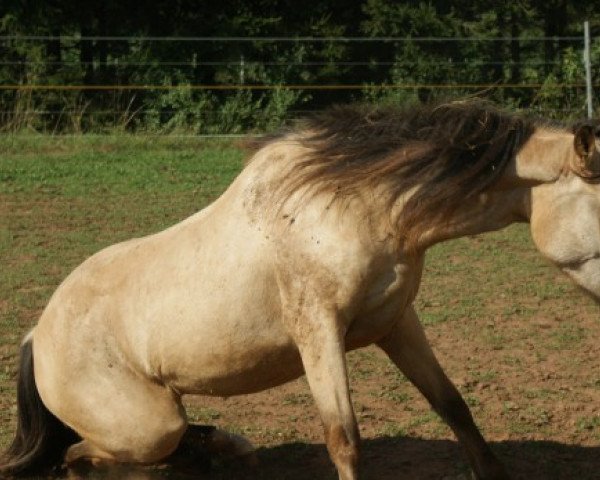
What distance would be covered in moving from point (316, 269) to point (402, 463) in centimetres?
152

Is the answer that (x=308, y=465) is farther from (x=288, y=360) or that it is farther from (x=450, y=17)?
(x=450, y=17)

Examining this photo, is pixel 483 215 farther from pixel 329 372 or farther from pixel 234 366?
pixel 234 366

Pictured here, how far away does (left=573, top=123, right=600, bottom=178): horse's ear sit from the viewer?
392 cm

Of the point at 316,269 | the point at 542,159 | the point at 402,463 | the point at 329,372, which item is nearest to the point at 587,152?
the point at 542,159

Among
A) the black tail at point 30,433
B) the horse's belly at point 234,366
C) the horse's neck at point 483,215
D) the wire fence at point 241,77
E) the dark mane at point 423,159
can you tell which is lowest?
the wire fence at point 241,77

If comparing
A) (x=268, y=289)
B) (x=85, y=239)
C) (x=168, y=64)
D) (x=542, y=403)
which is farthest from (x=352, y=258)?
(x=168, y=64)

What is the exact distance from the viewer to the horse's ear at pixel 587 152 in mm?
3920

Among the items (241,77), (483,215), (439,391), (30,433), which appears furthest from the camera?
(241,77)

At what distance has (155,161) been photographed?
523 inches

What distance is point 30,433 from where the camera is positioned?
5094mm

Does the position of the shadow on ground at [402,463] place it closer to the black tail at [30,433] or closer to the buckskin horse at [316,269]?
the black tail at [30,433]

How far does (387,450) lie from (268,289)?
4.89ft

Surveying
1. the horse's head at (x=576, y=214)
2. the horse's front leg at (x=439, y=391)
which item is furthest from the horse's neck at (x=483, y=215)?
the horse's front leg at (x=439, y=391)

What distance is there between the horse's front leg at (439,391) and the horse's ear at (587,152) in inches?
45.8
